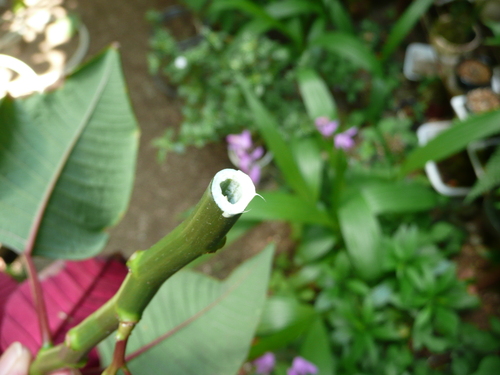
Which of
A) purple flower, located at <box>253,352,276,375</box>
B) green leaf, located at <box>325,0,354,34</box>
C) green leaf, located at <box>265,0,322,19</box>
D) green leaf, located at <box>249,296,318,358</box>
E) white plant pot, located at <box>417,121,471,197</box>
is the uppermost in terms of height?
green leaf, located at <box>265,0,322,19</box>

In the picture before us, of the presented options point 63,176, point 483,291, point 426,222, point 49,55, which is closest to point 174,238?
point 63,176

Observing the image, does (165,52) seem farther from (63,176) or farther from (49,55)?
(63,176)

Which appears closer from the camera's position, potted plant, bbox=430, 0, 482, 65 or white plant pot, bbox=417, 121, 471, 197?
white plant pot, bbox=417, 121, 471, 197

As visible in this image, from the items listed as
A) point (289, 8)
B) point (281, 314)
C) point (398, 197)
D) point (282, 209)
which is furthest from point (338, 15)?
point (281, 314)

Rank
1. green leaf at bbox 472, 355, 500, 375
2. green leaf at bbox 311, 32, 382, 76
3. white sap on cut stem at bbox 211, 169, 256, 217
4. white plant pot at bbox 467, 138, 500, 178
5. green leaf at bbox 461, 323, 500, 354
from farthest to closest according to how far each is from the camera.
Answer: green leaf at bbox 311, 32, 382, 76 → white plant pot at bbox 467, 138, 500, 178 → green leaf at bbox 461, 323, 500, 354 → green leaf at bbox 472, 355, 500, 375 → white sap on cut stem at bbox 211, 169, 256, 217

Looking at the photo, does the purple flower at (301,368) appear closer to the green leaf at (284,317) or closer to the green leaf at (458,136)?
the green leaf at (284,317)

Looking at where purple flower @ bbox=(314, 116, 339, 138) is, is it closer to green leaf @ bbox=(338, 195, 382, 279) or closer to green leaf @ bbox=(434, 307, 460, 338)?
green leaf @ bbox=(338, 195, 382, 279)

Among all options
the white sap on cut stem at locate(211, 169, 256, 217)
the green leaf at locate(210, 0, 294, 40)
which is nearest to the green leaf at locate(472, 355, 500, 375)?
the white sap on cut stem at locate(211, 169, 256, 217)

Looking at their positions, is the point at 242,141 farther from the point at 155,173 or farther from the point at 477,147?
the point at 477,147
